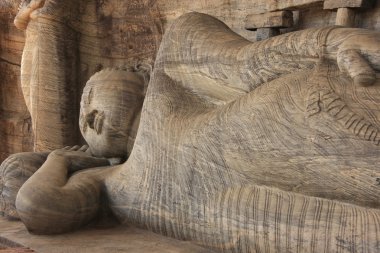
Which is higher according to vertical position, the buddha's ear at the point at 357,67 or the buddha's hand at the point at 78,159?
the buddha's ear at the point at 357,67

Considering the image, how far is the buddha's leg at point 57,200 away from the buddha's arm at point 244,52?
0.72 meters

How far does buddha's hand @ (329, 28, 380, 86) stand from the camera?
6.27 feet

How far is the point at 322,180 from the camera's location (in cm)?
196

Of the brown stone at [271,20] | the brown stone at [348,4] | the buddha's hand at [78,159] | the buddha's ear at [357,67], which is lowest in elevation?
the buddha's hand at [78,159]

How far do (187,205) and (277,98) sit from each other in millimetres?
614

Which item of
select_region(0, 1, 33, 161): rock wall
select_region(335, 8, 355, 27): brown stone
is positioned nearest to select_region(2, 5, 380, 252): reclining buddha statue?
select_region(335, 8, 355, 27): brown stone

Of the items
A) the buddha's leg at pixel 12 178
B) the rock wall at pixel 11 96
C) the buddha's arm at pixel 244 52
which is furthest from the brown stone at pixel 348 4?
the rock wall at pixel 11 96

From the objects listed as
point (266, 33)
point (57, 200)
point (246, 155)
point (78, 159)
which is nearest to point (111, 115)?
point (78, 159)

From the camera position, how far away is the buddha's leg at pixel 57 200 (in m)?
2.49

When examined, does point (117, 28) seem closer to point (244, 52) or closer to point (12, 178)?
point (12, 178)

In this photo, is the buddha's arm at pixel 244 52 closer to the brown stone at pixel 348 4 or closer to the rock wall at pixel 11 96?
the brown stone at pixel 348 4

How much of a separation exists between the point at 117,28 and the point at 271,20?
1.67 meters

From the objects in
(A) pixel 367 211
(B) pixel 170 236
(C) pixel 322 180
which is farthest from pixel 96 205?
(A) pixel 367 211

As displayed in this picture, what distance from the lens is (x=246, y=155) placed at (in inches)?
85.6
